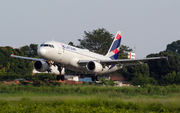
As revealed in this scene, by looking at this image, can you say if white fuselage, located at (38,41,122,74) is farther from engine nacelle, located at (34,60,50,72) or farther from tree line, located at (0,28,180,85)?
tree line, located at (0,28,180,85)

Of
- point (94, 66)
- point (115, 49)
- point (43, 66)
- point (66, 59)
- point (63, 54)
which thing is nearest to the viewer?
point (63, 54)

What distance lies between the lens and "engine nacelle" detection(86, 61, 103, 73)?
117ft

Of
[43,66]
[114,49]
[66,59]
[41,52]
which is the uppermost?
[114,49]

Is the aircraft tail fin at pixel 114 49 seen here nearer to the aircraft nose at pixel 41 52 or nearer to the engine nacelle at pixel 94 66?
the engine nacelle at pixel 94 66

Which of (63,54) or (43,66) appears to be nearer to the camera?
(63,54)

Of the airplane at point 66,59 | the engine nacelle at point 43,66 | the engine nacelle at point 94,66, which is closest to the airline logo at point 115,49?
the airplane at point 66,59

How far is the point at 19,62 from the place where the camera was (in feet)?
288

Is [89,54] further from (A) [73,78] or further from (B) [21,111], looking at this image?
(A) [73,78]

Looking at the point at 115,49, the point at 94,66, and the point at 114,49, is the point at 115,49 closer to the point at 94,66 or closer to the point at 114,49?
the point at 114,49

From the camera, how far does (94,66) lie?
36.1 metres

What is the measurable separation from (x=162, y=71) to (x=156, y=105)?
62.7 metres

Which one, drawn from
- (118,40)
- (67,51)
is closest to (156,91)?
(118,40)

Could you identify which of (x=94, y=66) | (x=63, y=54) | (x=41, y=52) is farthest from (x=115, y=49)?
(x=41, y=52)

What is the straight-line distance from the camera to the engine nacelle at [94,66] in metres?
35.8
